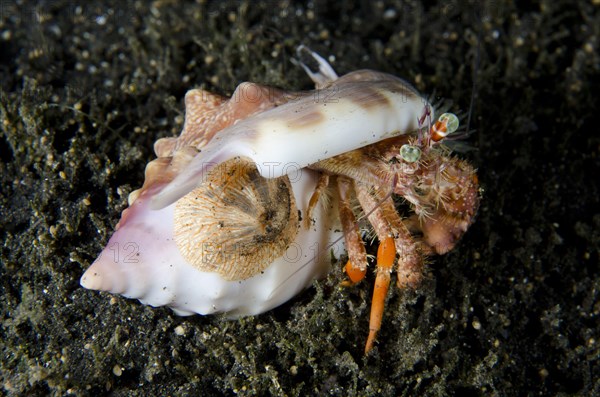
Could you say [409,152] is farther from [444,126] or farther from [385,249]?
[385,249]

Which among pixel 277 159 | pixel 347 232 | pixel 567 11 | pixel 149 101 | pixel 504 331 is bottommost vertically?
pixel 504 331

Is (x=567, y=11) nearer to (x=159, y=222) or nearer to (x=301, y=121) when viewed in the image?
(x=301, y=121)

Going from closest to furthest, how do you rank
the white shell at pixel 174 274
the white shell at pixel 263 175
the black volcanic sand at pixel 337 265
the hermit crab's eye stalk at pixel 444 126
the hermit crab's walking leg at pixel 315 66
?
the white shell at pixel 263 175 → the white shell at pixel 174 274 → the hermit crab's eye stalk at pixel 444 126 → the black volcanic sand at pixel 337 265 → the hermit crab's walking leg at pixel 315 66

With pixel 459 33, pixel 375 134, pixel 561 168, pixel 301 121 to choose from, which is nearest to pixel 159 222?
pixel 301 121

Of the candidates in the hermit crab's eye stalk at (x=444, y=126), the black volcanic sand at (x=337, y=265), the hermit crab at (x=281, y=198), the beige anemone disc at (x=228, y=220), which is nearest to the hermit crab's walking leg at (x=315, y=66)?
the black volcanic sand at (x=337, y=265)

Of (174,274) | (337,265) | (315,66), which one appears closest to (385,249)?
(337,265)

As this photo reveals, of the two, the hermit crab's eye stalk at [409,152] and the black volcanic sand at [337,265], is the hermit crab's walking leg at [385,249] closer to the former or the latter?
the black volcanic sand at [337,265]

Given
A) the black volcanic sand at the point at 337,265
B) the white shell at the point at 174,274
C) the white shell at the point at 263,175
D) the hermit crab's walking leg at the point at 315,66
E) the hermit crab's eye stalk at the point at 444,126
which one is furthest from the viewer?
the hermit crab's walking leg at the point at 315,66
